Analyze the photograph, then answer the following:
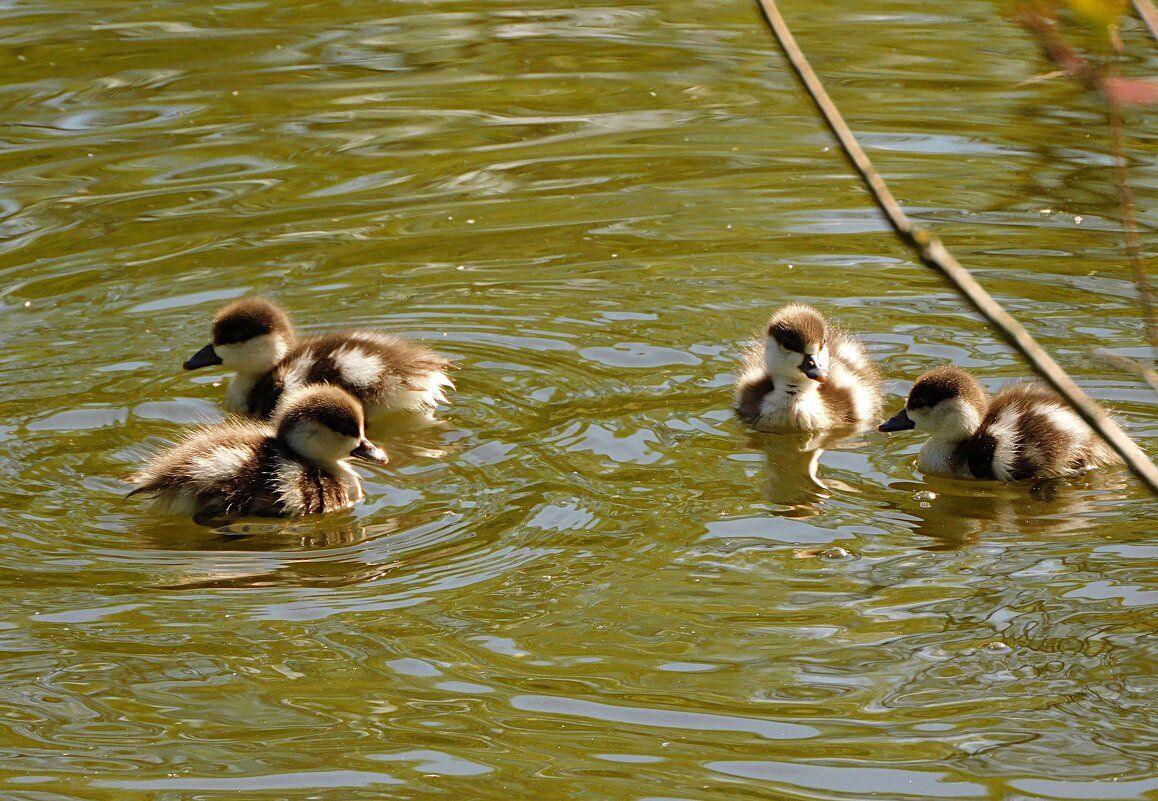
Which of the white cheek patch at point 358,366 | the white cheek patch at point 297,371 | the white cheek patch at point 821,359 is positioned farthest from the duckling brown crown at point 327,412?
the white cheek patch at point 821,359

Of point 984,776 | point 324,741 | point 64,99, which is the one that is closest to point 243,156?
point 64,99

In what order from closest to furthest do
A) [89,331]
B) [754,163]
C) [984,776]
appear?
[984,776]
[89,331]
[754,163]

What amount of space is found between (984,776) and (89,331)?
12.8 feet

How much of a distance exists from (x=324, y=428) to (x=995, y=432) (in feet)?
6.20

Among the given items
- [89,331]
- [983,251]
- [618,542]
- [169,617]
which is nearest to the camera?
[169,617]

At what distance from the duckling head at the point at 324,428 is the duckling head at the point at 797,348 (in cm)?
125

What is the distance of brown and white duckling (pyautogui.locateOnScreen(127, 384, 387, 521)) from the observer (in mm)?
4520

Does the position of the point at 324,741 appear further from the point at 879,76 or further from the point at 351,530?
the point at 879,76

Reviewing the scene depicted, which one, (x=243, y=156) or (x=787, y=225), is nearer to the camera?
(x=787, y=225)

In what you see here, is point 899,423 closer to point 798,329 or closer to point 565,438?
point 798,329

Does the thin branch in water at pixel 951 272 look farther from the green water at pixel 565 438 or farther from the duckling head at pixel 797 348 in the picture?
the duckling head at pixel 797 348

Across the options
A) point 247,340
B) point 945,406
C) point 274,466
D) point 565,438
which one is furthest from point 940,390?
point 247,340

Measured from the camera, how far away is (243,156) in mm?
8016

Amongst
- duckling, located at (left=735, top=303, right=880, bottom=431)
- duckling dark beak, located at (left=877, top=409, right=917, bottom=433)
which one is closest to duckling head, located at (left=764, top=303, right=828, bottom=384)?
duckling, located at (left=735, top=303, right=880, bottom=431)
